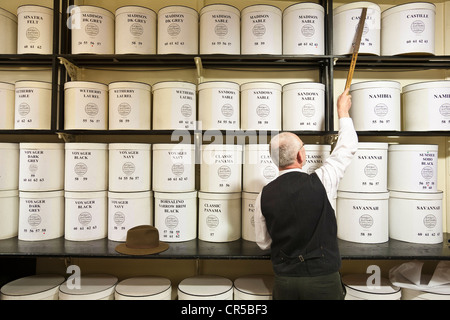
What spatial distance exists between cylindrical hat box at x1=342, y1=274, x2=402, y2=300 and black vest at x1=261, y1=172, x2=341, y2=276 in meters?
0.44

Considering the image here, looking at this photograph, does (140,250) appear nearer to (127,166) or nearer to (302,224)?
(127,166)

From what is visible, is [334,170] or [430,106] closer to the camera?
[334,170]

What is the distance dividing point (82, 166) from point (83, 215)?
0.30m

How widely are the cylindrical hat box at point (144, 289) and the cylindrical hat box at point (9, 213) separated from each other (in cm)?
76

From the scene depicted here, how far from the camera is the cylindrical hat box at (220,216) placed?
1701 millimetres

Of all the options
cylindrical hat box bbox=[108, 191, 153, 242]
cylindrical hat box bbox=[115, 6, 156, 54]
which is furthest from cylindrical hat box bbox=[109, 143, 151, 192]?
cylindrical hat box bbox=[115, 6, 156, 54]

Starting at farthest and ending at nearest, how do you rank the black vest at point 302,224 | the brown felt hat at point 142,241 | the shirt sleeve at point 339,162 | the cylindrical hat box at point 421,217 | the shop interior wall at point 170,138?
1. the shop interior wall at point 170,138
2. the cylindrical hat box at point 421,217
3. the brown felt hat at point 142,241
4. the shirt sleeve at point 339,162
5. the black vest at point 302,224

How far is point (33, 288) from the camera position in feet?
5.60

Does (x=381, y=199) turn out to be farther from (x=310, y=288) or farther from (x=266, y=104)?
(x=266, y=104)

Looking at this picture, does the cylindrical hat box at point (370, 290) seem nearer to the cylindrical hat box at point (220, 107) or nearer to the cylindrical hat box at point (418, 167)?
the cylindrical hat box at point (418, 167)

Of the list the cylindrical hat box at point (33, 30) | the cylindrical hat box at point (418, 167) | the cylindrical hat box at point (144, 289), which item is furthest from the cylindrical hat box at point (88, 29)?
the cylindrical hat box at point (418, 167)

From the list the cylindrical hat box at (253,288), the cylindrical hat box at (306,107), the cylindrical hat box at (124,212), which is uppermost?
the cylindrical hat box at (306,107)

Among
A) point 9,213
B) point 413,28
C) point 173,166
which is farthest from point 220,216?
point 413,28
